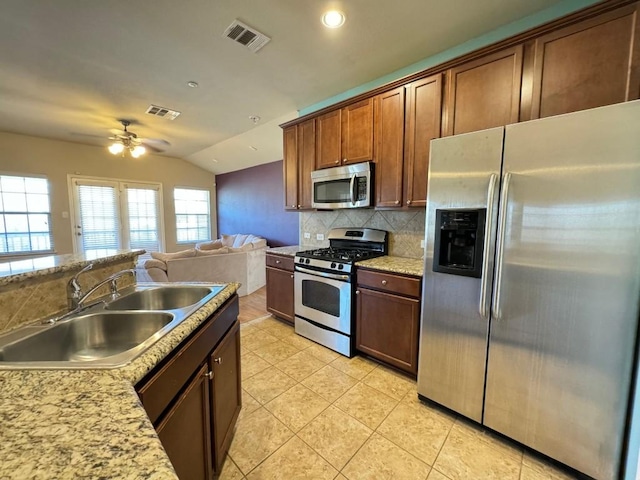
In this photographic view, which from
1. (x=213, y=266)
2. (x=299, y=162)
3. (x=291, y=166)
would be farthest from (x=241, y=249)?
(x=299, y=162)

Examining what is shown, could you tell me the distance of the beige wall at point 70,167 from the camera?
474 cm

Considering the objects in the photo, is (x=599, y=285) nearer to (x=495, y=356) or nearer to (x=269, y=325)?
(x=495, y=356)

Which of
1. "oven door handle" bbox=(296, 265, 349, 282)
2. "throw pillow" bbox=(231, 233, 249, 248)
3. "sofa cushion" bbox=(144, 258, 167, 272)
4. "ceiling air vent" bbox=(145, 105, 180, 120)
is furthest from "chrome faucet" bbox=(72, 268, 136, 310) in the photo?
"throw pillow" bbox=(231, 233, 249, 248)

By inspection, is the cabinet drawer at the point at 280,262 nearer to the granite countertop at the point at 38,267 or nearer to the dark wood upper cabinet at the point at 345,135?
the dark wood upper cabinet at the point at 345,135

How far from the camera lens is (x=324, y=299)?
8.86 ft

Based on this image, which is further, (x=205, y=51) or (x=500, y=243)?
(x=205, y=51)

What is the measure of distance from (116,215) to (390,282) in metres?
6.39

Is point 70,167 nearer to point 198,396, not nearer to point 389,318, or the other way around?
point 198,396

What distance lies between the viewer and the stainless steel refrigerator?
1.25m

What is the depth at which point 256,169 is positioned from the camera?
245 inches

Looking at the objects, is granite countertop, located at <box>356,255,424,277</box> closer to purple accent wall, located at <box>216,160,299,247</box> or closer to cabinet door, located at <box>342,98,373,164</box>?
cabinet door, located at <box>342,98,373,164</box>

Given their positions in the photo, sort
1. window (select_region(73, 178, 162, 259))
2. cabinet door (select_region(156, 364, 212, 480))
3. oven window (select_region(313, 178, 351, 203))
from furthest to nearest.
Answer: window (select_region(73, 178, 162, 259)) → oven window (select_region(313, 178, 351, 203)) → cabinet door (select_region(156, 364, 212, 480))

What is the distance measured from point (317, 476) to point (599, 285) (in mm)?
1700

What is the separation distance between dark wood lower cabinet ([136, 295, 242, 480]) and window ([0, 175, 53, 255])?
5.81 metres
